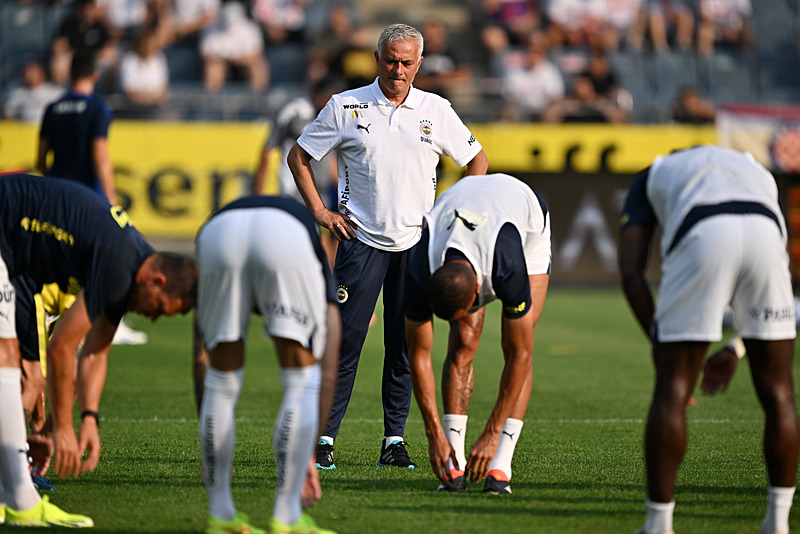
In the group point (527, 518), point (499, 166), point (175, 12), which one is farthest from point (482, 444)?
point (175, 12)

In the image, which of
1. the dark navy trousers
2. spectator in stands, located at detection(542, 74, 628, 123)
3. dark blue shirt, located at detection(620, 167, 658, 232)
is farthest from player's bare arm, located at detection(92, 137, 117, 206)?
spectator in stands, located at detection(542, 74, 628, 123)

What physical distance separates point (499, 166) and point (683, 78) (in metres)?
5.92

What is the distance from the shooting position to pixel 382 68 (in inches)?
255

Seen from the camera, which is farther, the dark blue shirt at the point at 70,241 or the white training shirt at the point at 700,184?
the dark blue shirt at the point at 70,241

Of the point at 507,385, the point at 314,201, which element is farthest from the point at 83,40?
the point at 507,385

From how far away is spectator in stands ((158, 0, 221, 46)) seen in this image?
21094 millimetres

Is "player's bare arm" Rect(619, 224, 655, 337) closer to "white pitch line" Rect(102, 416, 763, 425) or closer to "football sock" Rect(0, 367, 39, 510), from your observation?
"football sock" Rect(0, 367, 39, 510)

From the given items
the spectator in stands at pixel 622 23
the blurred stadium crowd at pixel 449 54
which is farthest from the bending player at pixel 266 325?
the spectator in stands at pixel 622 23

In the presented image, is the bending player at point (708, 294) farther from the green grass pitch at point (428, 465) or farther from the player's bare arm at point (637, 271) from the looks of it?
the green grass pitch at point (428, 465)

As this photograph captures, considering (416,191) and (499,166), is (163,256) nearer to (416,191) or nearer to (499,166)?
(416,191)

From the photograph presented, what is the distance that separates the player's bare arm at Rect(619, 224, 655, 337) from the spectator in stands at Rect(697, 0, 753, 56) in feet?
62.8

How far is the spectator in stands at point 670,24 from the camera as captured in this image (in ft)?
73.5

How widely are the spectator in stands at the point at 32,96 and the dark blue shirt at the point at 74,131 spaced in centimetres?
856

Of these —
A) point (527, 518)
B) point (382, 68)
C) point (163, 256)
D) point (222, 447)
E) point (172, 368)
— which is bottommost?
point (172, 368)
